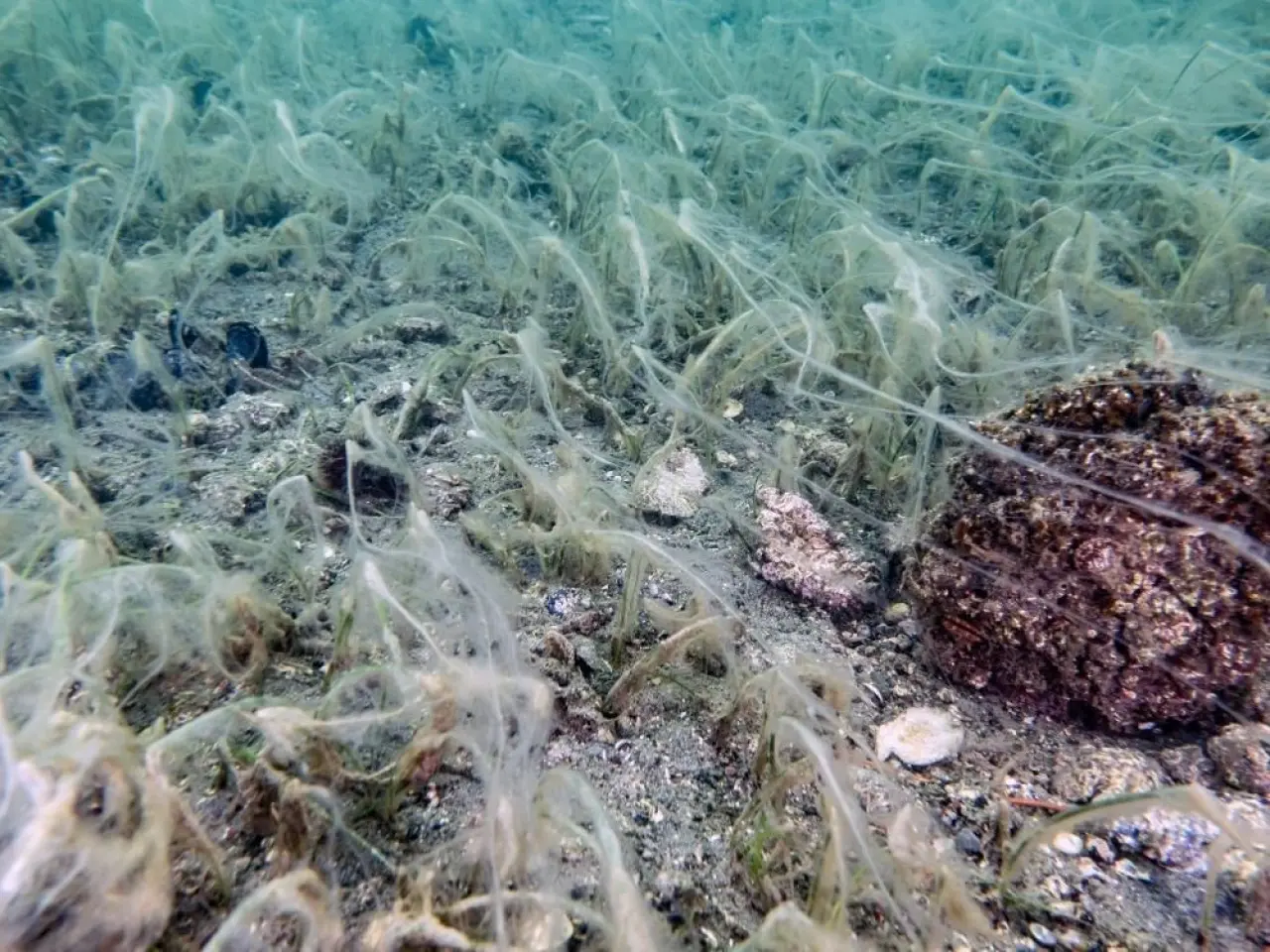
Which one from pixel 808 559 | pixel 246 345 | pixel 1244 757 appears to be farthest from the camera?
pixel 246 345

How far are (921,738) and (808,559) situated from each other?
766 millimetres

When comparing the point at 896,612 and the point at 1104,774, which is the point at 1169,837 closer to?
the point at 1104,774

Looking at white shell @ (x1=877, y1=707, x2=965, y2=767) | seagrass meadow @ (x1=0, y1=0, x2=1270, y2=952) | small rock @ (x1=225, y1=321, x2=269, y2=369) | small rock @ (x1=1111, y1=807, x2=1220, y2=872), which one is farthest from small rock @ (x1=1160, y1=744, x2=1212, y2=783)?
small rock @ (x1=225, y1=321, x2=269, y2=369)

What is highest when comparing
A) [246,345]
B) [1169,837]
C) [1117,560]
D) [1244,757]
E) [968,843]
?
[1117,560]

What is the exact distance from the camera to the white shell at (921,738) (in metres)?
2.17

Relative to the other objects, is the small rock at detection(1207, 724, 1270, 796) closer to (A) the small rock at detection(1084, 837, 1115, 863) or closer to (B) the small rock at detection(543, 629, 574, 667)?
(A) the small rock at detection(1084, 837, 1115, 863)

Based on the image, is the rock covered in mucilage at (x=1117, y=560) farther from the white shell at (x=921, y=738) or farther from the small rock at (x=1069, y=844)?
the small rock at (x=1069, y=844)

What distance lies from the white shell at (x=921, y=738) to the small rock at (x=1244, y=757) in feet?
2.27

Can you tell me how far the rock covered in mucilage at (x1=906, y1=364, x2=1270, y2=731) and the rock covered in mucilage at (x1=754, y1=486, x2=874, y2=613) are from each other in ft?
1.26

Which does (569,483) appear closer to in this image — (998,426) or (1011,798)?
(998,426)

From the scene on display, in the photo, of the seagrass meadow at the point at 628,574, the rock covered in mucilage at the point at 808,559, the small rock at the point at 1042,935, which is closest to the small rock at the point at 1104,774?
the seagrass meadow at the point at 628,574

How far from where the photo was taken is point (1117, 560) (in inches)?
82.4

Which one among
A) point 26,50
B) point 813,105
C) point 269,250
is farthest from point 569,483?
point 26,50

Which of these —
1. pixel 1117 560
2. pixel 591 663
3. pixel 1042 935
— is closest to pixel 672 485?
pixel 591 663
